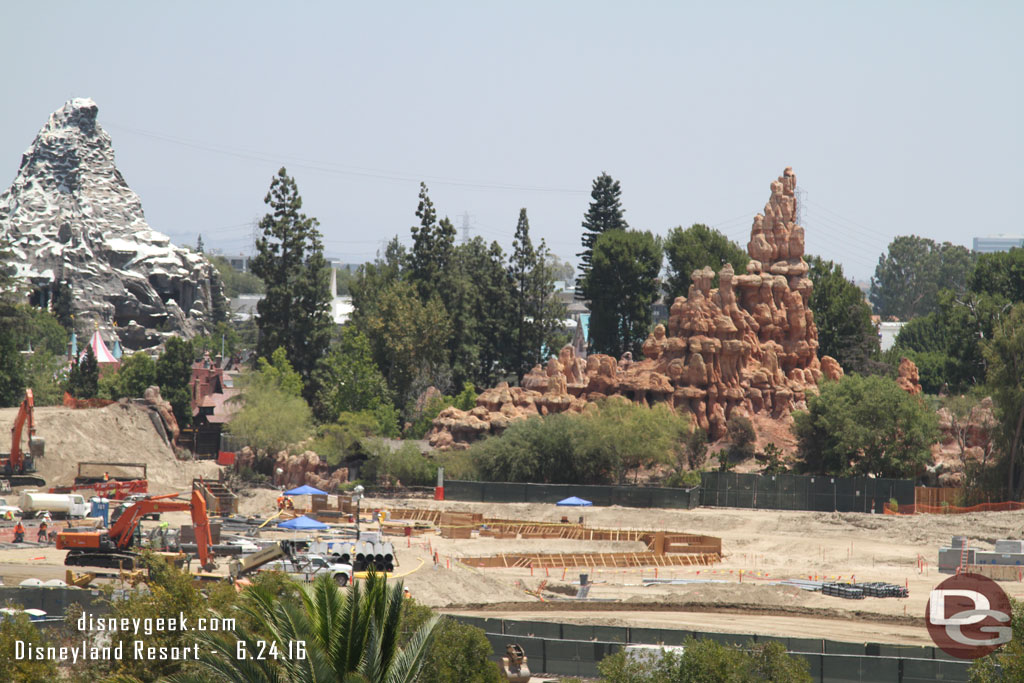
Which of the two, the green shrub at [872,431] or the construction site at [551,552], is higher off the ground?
the green shrub at [872,431]

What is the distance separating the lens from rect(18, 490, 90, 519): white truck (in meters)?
67.6

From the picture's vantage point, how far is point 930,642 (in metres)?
43.6

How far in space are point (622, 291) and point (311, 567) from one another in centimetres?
6398

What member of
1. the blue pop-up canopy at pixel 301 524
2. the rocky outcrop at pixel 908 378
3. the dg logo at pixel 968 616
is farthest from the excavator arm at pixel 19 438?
the rocky outcrop at pixel 908 378

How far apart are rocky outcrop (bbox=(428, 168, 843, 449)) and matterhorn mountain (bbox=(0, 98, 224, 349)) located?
86535 millimetres

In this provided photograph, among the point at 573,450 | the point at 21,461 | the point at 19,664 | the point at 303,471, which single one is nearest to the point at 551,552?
the point at 573,450

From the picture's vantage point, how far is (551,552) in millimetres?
65188

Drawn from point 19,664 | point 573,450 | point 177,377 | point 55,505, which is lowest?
point 19,664

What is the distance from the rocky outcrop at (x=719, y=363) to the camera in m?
89.1

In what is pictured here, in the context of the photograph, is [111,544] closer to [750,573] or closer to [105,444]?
[750,573]

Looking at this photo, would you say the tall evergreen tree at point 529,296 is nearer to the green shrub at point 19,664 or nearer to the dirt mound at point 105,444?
the dirt mound at point 105,444

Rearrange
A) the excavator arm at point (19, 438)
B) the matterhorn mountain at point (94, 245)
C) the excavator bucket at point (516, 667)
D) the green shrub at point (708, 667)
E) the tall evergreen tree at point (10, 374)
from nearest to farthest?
1. the green shrub at point (708, 667)
2. the excavator bucket at point (516, 667)
3. the excavator arm at point (19, 438)
4. the tall evergreen tree at point (10, 374)
5. the matterhorn mountain at point (94, 245)

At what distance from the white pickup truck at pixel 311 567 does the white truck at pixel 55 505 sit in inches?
779

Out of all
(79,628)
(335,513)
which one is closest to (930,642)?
(79,628)
